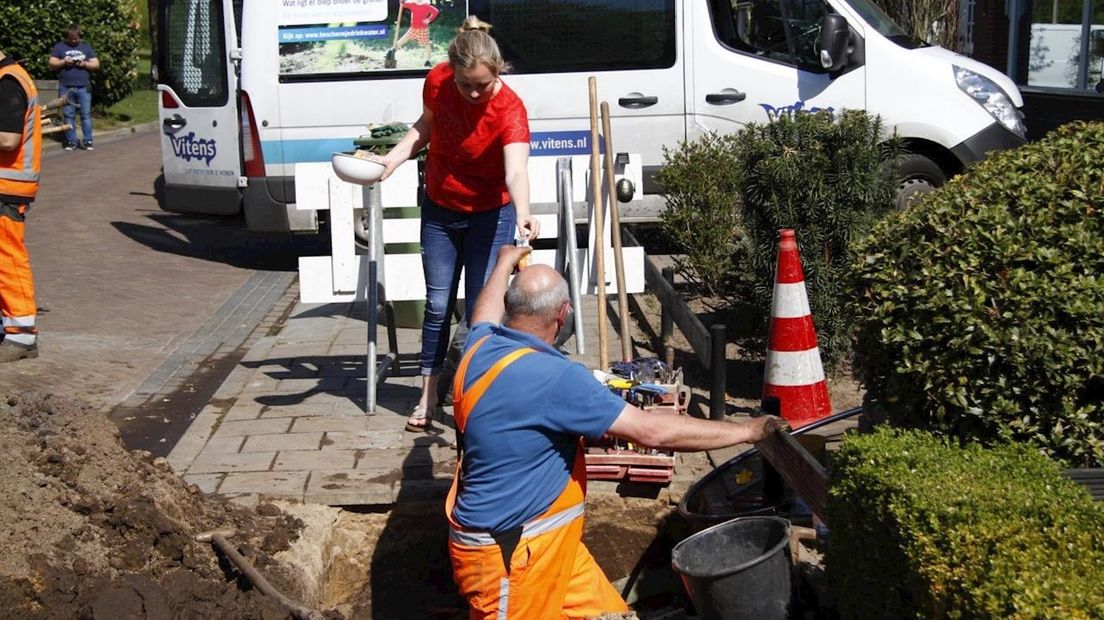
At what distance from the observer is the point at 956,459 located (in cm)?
334

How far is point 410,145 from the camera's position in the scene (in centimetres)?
618

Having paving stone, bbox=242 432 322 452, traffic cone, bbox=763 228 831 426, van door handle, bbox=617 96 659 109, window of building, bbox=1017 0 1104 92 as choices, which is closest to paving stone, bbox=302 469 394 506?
paving stone, bbox=242 432 322 452

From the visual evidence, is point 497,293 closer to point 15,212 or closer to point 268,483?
point 268,483

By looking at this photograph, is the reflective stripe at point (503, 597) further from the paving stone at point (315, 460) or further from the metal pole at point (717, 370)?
the metal pole at point (717, 370)

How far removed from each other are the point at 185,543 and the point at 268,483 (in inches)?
40.6

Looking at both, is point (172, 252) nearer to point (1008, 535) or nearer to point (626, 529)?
point (626, 529)

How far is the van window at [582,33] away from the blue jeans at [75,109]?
43.6ft

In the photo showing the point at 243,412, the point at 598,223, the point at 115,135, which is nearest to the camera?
the point at 243,412

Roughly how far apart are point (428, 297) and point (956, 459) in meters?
3.43

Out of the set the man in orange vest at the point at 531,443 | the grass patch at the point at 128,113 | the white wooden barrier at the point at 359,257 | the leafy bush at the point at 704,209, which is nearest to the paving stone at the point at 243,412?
the white wooden barrier at the point at 359,257

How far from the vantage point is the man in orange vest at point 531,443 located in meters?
3.93

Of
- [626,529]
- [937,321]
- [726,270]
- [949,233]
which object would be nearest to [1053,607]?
[937,321]

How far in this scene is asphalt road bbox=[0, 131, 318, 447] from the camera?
25.8 ft

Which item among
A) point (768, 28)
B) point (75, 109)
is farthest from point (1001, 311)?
point (75, 109)
